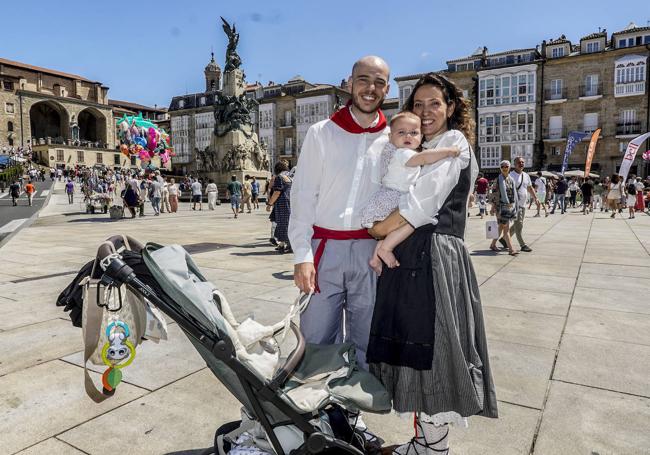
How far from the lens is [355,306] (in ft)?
7.29

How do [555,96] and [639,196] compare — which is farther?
[555,96]

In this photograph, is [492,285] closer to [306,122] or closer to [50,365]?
[50,365]

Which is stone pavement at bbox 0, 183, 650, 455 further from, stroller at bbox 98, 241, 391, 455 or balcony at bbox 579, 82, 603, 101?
balcony at bbox 579, 82, 603, 101

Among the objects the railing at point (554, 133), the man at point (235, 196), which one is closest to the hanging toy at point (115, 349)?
the man at point (235, 196)

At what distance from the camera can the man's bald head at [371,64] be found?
7.13ft

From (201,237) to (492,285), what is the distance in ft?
24.0

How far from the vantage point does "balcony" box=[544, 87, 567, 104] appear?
140 feet

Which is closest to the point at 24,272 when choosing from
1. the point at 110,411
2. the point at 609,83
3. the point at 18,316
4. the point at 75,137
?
the point at 18,316

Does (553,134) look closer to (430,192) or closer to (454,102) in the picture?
(454,102)

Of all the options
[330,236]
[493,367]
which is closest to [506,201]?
[493,367]

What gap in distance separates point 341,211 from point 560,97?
47.8m

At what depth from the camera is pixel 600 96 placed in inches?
1626

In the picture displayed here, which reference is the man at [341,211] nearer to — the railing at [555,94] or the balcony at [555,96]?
the balcony at [555,96]

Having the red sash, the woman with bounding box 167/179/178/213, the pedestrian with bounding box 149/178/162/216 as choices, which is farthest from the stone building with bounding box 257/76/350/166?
the red sash
